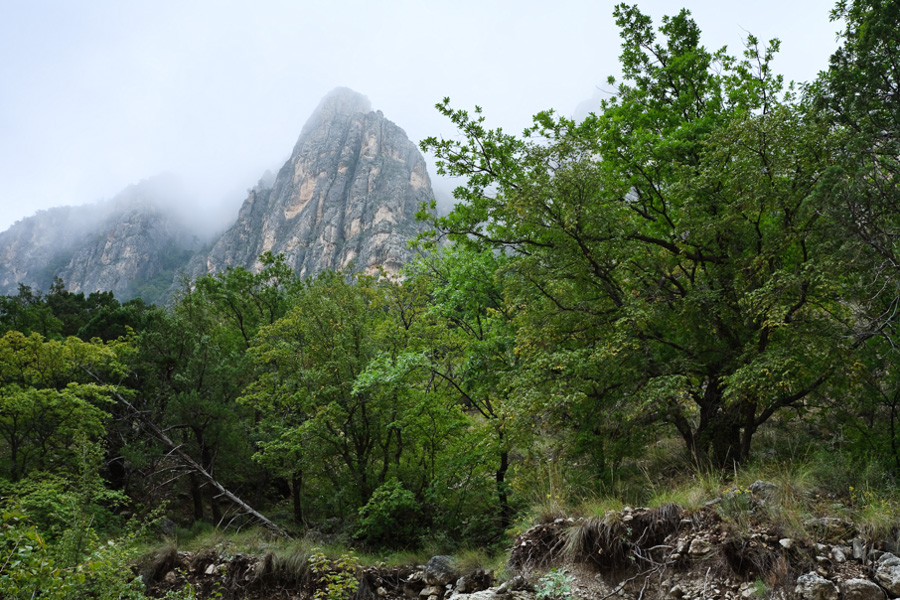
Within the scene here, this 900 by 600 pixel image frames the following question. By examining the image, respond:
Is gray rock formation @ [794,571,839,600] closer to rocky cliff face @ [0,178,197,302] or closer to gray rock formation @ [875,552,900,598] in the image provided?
gray rock formation @ [875,552,900,598]

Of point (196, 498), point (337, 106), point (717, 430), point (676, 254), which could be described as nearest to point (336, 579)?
point (717, 430)

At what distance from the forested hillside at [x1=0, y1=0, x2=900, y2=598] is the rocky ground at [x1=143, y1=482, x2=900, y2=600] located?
43cm

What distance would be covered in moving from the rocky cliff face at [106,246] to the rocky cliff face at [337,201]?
12.9 m

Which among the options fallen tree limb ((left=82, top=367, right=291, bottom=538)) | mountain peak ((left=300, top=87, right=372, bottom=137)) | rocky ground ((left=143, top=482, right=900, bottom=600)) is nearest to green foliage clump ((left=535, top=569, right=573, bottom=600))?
rocky ground ((left=143, top=482, right=900, bottom=600))

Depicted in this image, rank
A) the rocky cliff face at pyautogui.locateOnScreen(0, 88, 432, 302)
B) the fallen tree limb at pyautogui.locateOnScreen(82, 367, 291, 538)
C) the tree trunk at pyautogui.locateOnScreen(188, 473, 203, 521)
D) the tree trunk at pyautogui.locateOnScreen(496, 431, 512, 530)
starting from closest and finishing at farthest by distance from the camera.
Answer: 1. the tree trunk at pyautogui.locateOnScreen(496, 431, 512, 530)
2. the fallen tree limb at pyautogui.locateOnScreen(82, 367, 291, 538)
3. the tree trunk at pyautogui.locateOnScreen(188, 473, 203, 521)
4. the rocky cliff face at pyautogui.locateOnScreen(0, 88, 432, 302)

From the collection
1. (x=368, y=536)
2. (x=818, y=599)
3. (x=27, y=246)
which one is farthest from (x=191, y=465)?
(x=27, y=246)

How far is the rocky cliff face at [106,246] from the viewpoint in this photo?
124 m

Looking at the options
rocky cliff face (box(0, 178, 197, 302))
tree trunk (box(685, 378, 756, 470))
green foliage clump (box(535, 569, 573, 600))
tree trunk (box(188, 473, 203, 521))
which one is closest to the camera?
green foliage clump (box(535, 569, 573, 600))

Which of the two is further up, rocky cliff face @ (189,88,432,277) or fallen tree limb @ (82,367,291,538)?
rocky cliff face @ (189,88,432,277)

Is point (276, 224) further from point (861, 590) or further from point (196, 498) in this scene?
point (861, 590)

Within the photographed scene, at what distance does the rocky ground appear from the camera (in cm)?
401

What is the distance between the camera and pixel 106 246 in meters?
131

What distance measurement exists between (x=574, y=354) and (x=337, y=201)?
354 feet

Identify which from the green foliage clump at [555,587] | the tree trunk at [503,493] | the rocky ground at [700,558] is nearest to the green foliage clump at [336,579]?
the rocky ground at [700,558]
